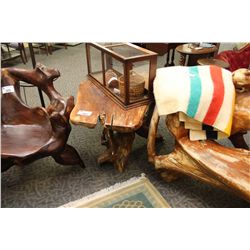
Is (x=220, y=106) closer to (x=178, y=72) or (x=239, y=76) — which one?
(x=239, y=76)

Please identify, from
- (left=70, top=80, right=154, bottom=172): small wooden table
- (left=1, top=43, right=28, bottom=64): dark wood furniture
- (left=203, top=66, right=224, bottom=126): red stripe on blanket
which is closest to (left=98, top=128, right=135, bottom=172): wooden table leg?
(left=70, top=80, right=154, bottom=172): small wooden table

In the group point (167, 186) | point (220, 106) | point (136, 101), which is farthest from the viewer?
point (167, 186)

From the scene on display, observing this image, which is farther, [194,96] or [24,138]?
[24,138]

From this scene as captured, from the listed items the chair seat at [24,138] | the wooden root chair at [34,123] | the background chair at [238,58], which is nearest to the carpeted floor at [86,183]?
the wooden root chair at [34,123]

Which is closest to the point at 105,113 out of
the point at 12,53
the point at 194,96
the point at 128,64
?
the point at 128,64

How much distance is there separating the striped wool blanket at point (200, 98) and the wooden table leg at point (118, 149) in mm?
400

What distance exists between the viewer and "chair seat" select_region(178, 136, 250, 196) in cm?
120

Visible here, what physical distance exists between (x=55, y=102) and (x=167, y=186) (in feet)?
3.22

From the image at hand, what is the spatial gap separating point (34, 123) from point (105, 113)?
0.58 m

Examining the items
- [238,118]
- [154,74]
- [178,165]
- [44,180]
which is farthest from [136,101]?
[44,180]

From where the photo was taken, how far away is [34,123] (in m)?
1.71

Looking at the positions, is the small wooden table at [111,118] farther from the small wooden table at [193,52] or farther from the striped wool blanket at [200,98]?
the small wooden table at [193,52]

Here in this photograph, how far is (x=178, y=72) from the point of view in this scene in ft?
4.65

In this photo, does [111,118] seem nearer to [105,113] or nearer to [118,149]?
[105,113]
